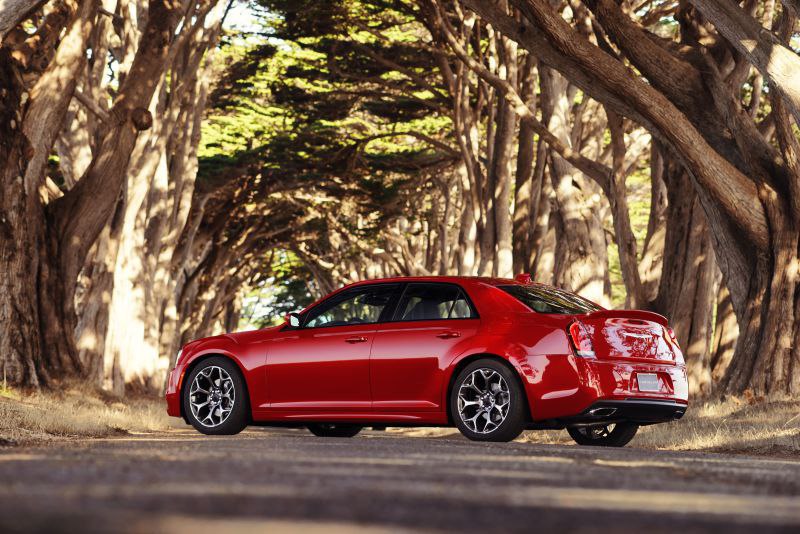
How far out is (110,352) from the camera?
22.6 m

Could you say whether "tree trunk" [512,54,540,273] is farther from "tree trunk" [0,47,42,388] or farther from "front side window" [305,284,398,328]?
"front side window" [305,284,398,328]

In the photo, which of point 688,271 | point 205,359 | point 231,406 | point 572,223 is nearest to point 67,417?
point 205,359

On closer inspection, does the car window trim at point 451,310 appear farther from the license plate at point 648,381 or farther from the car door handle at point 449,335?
the license plate at point 648,381

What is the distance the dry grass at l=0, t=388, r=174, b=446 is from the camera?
10453 millimetres

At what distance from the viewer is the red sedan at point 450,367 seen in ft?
30.9

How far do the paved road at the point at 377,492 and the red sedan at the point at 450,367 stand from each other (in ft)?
5.73

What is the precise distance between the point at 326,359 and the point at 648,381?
2.66 meters

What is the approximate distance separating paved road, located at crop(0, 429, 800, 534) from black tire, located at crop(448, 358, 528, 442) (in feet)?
5.62

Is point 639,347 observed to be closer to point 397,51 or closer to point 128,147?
point 128,147

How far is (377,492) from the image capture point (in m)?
5.09

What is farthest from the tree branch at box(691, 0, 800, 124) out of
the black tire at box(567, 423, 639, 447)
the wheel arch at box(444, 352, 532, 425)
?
the wheel arch at box(444, 352, 532, 425)

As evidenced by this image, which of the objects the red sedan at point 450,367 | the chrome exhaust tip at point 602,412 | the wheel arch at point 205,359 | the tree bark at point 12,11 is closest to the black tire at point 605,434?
the red sedan at point 450,367

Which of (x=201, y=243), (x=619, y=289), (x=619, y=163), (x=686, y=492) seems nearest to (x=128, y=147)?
(x=619, y=163)

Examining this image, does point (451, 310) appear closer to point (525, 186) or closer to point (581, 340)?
point (581, 340)
